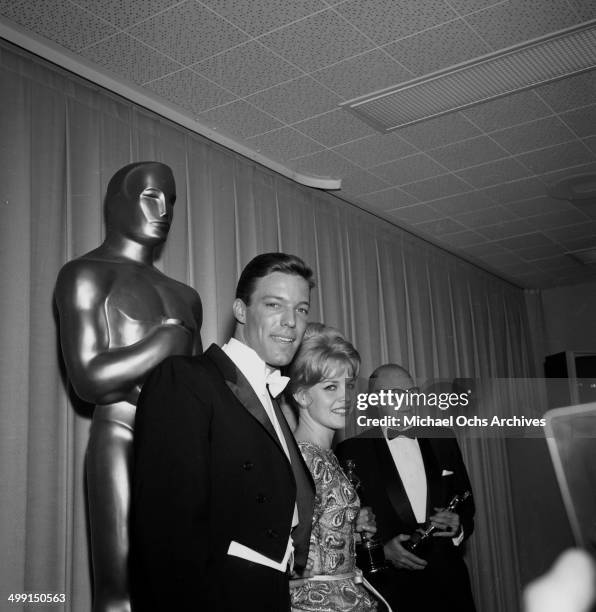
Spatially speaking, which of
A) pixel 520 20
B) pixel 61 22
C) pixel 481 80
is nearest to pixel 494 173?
pixel 481 80

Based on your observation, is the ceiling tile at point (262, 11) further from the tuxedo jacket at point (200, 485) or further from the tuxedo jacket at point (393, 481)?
the tuxedo jacket at point (393, 481)

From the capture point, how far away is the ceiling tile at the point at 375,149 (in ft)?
10.8

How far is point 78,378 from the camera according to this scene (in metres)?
1.97

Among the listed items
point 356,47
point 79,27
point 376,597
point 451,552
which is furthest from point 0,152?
point 451,552

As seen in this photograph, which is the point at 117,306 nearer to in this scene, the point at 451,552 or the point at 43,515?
the point at 43,515

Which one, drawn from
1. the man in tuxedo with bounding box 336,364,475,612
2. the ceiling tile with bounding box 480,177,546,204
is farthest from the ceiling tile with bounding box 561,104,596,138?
the man in tuxedo with bounding box 336,364,475,612

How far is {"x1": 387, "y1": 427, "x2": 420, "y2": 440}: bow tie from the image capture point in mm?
2590

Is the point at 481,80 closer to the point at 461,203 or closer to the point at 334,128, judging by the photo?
the point at 334,128

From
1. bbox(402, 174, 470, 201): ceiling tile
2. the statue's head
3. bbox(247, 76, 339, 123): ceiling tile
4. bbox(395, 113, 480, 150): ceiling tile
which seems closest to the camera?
the statue's head

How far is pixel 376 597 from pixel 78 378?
964 mm

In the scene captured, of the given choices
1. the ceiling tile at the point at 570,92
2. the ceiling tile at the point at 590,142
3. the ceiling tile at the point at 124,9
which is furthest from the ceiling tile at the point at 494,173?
the ceiling tile at the point at 124,9

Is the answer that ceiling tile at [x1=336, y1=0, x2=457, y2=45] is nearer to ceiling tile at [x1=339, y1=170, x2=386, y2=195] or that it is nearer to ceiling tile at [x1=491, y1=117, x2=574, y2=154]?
ceiling tile at [x1=491, y1=117, x2=574, y2=154]

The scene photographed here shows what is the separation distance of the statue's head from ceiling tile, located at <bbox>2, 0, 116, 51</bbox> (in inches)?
19.7

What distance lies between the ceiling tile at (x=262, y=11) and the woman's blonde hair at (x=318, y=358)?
1022 mm
